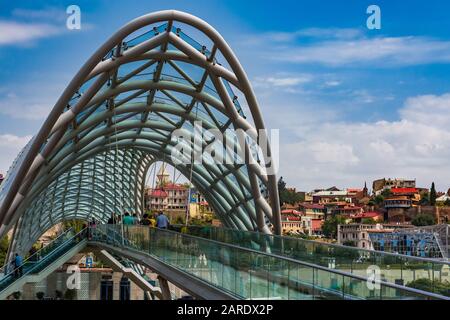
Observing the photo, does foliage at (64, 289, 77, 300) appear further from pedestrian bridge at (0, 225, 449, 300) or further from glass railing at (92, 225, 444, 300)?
glass railing at (92, 225, 444, 300)

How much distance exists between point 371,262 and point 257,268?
345 cm

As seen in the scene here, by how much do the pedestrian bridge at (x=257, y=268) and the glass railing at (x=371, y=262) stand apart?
23 mm

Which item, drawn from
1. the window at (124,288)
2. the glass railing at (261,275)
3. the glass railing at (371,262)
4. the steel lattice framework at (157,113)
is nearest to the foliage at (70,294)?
the window at (124,288)

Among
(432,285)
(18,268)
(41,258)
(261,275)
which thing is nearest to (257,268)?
(261,275)

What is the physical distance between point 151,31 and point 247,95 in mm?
5664

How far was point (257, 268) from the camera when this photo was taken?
48.3 feet

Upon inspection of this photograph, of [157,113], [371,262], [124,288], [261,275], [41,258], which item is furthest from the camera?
[124,288]

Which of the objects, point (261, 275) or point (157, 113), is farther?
point (157, 113)

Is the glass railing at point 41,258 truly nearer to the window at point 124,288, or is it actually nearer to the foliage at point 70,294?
the foliage at point 70,294

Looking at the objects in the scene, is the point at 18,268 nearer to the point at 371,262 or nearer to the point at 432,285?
the point at 371,262

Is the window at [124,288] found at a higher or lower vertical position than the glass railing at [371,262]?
lower

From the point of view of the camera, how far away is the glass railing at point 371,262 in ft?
49.5
